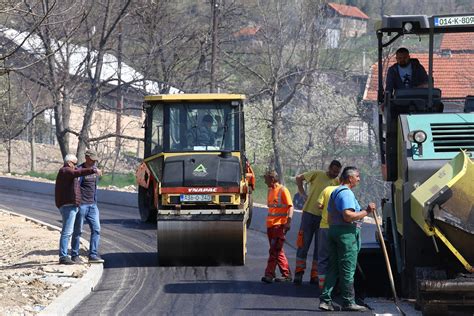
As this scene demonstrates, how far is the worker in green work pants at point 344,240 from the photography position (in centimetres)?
1154

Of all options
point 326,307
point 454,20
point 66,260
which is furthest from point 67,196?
point 454,20

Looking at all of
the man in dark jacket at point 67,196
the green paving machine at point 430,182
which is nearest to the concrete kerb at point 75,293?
the man in dark jacket at point 67,196

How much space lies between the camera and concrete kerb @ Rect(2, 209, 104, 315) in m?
11.6

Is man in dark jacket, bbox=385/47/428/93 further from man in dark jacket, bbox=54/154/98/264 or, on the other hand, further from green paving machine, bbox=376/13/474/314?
man in dark jacket, bbox=54/154/98/264

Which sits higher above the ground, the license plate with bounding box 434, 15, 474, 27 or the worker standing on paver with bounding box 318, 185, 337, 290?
the license plate with bounding box 434, 15, 474, 27

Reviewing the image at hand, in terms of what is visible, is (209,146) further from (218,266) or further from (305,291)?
(305,291)

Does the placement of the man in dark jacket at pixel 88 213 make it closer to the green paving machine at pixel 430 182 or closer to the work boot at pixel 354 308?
the green paving machine at pixel 430 182

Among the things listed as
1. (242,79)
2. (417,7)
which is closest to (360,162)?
(242,79)

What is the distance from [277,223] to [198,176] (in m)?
2.76

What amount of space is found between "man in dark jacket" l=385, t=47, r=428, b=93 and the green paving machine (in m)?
0.17

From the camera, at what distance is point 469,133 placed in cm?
1110

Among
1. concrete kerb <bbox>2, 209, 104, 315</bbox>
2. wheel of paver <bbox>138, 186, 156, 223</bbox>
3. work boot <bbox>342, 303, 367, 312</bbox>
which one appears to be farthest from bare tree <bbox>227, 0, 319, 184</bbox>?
work boot <bbox>342, 303, 367, 312</bbox>

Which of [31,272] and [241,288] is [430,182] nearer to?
[241,288]

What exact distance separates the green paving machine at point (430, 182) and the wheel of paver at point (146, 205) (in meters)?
10.1
